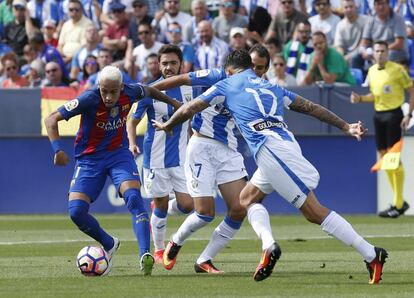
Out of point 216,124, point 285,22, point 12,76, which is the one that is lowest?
point 12,76

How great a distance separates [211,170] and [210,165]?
0.05 metres

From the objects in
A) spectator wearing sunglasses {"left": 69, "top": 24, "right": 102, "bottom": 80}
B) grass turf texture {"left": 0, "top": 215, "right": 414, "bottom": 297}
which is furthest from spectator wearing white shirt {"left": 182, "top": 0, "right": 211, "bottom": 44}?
grass turf texture {"left": 0, "top": 215, "right": 414, "bottom": 297}

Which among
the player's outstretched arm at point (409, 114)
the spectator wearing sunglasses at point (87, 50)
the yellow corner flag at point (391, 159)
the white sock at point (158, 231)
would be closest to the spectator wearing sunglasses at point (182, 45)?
the spectator wearing sunglasses at point (87, 50)

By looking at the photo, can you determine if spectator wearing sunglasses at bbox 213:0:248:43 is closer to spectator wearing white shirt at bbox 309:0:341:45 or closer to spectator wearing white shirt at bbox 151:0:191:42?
spectator wearing white shirt at bbox 151:0:191:42

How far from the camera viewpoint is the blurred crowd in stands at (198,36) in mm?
21578

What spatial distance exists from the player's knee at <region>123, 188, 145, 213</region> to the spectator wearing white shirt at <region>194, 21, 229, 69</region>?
10.9m

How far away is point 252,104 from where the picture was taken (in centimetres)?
1034

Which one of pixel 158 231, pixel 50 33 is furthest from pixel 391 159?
pixel 50 33

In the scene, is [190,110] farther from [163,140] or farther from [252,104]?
[163,140]

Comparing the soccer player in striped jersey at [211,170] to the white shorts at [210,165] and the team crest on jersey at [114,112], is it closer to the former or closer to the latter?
the white shorts at [210,165]

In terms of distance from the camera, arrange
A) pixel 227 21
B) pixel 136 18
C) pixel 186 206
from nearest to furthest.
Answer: pixel 186 206, pixel 227 21, pixel 136 18

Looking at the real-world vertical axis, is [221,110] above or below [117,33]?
above

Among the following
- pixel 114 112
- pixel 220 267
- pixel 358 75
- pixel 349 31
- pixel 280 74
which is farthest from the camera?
pixel 349 31

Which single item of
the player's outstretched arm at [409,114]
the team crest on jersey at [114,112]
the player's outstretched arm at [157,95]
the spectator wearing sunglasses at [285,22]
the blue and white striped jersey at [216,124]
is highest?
the player's outstretched arm at [157,95]
